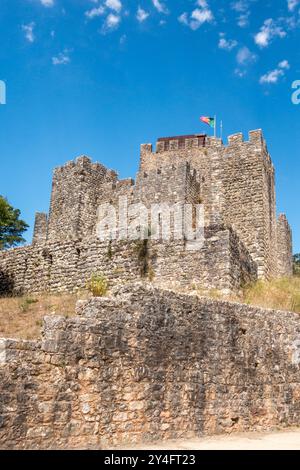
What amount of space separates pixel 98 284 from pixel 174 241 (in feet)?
8.81

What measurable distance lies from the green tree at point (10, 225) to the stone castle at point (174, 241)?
10.9 m

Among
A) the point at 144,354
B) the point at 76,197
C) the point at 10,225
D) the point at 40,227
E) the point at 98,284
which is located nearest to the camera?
the point at 144,354

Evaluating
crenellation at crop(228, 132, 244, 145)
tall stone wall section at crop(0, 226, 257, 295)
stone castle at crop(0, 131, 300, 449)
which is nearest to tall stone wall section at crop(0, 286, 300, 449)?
stone castle at crop(0, 131, 300, 449)

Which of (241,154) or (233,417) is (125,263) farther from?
(241,154)

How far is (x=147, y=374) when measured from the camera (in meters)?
9.30

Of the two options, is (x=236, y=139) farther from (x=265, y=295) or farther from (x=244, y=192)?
(x=265, y=295)

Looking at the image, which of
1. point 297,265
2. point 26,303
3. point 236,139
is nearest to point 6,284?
point 26,303

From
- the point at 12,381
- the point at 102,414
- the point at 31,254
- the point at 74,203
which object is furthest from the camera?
the point at 74,203

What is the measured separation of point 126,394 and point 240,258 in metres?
7.49

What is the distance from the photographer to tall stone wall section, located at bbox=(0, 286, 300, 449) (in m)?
7.93

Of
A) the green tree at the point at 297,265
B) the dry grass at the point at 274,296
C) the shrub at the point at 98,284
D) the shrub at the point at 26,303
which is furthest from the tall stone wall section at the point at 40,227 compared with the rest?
the green tree at the point at 297,265
